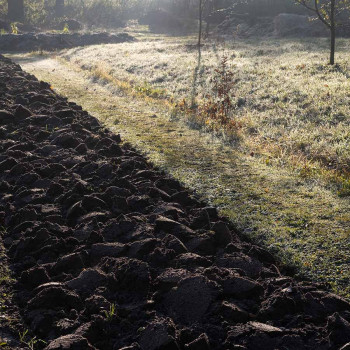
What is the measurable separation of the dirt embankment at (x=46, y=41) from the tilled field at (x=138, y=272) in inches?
909

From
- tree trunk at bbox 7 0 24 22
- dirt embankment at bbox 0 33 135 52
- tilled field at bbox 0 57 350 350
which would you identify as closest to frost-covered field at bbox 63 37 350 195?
dirt embankment at bbox 0 33 135 52

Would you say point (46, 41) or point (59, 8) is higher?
point (59, 8)

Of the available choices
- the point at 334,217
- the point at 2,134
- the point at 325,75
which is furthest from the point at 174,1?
the point at 334,217

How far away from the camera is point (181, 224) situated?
5.18 metres

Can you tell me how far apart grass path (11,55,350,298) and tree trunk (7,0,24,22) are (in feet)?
112

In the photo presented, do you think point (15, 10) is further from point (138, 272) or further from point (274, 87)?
point (138, 272)

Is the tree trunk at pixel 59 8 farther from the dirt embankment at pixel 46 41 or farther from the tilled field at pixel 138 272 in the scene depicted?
the tilled field at pixel 138 272

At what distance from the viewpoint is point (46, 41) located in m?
30.0

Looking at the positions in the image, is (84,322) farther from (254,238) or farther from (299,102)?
(299,102)

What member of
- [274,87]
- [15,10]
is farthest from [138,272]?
[15,10]

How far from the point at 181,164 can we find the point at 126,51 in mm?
21309

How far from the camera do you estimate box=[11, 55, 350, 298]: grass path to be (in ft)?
15.9

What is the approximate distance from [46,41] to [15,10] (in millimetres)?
13892

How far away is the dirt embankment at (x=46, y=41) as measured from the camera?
28.3 meters
